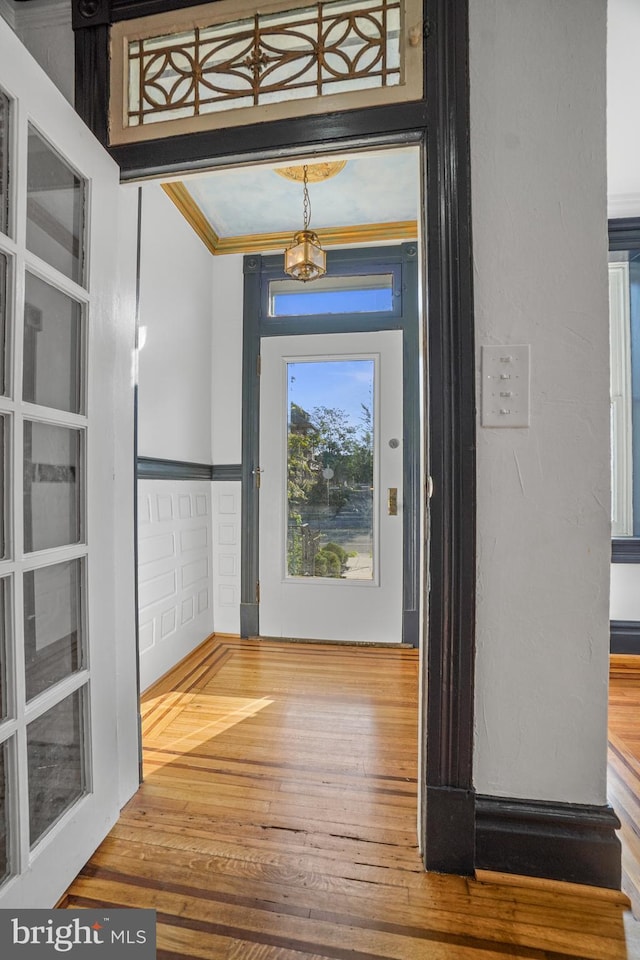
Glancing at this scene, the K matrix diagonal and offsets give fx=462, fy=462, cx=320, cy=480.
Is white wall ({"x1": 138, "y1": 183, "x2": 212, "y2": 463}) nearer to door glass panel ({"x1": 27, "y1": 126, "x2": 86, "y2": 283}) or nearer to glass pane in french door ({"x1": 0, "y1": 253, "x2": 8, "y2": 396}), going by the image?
door glass panel ({"x1": 27, "y1": 126, "x2": 86, "y2": 283})

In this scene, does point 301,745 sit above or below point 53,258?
below

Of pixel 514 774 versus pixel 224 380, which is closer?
pixel 514 774

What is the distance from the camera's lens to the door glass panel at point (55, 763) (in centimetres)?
101

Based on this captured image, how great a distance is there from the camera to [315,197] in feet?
8.23

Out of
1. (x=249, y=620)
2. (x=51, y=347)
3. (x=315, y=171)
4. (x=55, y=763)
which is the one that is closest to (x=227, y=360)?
(x=315, y=171)

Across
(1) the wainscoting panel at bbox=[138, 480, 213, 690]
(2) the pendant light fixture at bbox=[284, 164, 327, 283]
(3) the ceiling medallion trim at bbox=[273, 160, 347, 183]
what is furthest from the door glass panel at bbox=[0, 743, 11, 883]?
(3) the ceiling medallion trim at bbox=[273, 160, 347, 183]

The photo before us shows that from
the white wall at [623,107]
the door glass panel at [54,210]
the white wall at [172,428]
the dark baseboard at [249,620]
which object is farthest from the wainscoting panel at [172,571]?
the white wall at [623,107]

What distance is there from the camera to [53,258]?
1.11 m

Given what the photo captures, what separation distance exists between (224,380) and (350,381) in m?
0.81

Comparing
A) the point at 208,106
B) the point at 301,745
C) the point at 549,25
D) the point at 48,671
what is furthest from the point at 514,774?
the point at 208,106

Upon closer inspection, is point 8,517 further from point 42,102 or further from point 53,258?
point 42,102

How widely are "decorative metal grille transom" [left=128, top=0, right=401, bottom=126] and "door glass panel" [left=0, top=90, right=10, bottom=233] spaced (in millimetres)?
448

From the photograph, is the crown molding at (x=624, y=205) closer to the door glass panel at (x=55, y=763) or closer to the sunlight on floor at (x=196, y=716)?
the sunlight on floor at (x=196, y=716)

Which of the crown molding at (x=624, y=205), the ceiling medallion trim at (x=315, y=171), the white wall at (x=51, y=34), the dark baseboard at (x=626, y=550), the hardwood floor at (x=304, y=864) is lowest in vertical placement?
the hardwood floor at (x=304, y=864)
